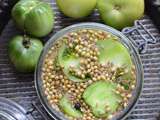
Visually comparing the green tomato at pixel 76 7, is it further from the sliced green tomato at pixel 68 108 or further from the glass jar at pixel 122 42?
the sliced green tomato at pixel 68 108

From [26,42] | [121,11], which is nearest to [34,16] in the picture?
[26,42]

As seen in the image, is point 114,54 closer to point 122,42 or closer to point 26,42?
point 122,42

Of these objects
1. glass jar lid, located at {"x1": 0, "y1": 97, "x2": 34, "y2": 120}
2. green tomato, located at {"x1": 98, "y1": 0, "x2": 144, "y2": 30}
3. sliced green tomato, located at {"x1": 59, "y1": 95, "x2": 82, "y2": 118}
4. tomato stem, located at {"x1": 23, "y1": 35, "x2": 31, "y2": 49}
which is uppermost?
green tomato, located at {"x1": 98, "y1": 0, "x2": 144, "y2": 30}

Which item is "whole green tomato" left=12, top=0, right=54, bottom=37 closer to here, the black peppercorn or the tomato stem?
the tomato stem

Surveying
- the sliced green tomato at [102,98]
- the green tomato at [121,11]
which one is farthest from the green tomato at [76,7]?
the sliced green tomato at [102,98]

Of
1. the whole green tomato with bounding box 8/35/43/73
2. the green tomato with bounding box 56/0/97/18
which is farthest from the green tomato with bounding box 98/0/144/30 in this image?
the whole green tomato with bounding box 8/35/43/73

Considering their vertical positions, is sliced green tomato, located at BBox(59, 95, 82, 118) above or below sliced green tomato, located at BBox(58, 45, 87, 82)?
below
